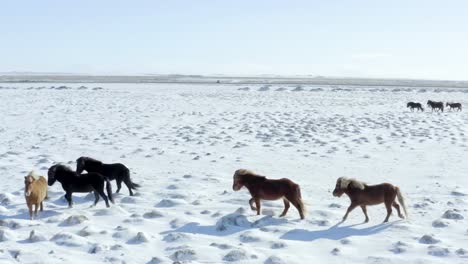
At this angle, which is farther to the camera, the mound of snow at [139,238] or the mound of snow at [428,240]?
the mound of snow at [139,238]

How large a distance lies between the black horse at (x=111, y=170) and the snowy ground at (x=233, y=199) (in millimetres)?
309

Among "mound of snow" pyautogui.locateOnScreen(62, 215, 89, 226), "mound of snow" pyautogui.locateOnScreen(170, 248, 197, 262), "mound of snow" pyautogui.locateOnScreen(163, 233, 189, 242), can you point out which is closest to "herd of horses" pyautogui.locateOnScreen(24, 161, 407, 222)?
"mound of snow" pyautogui.locateOnScreen(62, 215, 89, 226)

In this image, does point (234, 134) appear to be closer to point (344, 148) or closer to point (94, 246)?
point (344, 148)

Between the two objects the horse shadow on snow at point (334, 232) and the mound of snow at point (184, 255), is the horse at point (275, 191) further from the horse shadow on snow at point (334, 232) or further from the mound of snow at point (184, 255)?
the mound of snow at point (184, 255)

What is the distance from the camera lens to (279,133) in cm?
1795

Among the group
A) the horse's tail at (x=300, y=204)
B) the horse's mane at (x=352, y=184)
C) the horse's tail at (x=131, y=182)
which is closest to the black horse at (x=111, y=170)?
the horse's tail at (x=131, y=182)

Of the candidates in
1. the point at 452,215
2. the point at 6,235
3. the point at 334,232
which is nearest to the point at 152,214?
the point at 6,235

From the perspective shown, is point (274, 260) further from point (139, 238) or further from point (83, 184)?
point (83, 184)

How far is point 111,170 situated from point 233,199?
234 centimetres

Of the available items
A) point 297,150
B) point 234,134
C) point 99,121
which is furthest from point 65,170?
point 99,121

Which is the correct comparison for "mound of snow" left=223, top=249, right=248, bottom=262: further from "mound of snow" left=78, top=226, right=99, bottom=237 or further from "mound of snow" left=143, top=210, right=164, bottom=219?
"mound of snow" left=143, top=210, right=164, bottom=219

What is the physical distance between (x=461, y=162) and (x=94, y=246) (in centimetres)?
971

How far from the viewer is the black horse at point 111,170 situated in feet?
30.3

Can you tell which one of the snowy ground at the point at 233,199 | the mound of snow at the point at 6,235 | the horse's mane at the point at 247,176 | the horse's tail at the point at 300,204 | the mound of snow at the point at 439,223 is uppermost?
the horse's mane at the point at 247,176
